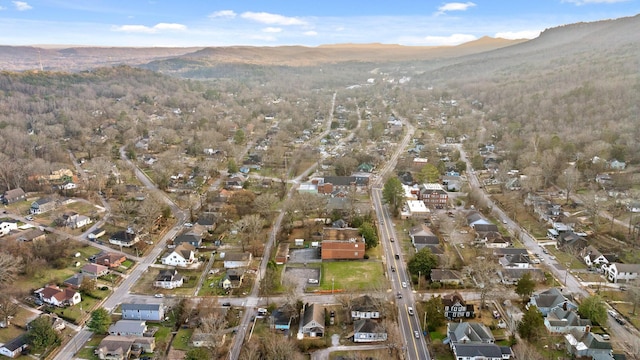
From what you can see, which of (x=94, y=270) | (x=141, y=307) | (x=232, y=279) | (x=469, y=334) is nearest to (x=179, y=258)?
(x=232, y=279)

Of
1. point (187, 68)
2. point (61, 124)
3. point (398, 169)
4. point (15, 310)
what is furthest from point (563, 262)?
point (187, 68)

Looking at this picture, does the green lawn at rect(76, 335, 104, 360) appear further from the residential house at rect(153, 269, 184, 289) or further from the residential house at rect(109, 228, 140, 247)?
the residential house at rect(109, 228, 140, 247)

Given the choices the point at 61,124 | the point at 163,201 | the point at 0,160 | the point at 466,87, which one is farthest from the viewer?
the point at 466,87

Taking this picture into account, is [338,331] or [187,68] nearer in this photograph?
[338,331]

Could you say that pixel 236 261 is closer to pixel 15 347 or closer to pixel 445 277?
pixel 15 347

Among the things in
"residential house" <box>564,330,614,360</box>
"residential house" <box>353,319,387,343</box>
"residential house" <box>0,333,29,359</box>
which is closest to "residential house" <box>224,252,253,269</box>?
"residential house" <box>353,319,387,343</box>

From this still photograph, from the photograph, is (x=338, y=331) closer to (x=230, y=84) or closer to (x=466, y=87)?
(x=466, y=87)
